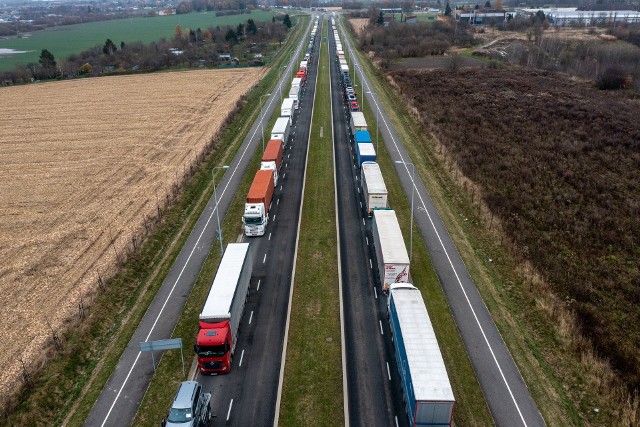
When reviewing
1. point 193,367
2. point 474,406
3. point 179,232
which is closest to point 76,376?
point 193,367

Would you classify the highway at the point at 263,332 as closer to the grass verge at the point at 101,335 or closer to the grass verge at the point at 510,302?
the grass verge at the point at 101,335

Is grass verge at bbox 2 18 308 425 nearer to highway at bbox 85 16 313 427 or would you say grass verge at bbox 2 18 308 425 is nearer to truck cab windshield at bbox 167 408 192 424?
highway at bbox 85 16 313 427

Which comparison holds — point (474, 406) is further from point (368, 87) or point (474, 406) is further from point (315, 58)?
point (315, 58)

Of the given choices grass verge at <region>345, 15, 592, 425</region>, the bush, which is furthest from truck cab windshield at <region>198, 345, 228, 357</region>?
the bush

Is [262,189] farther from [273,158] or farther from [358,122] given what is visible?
[358,122]

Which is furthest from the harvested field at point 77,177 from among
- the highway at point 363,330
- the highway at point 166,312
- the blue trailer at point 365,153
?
the blue trailer at point 365,153

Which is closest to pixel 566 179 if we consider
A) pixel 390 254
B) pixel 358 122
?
pixel 358 122
